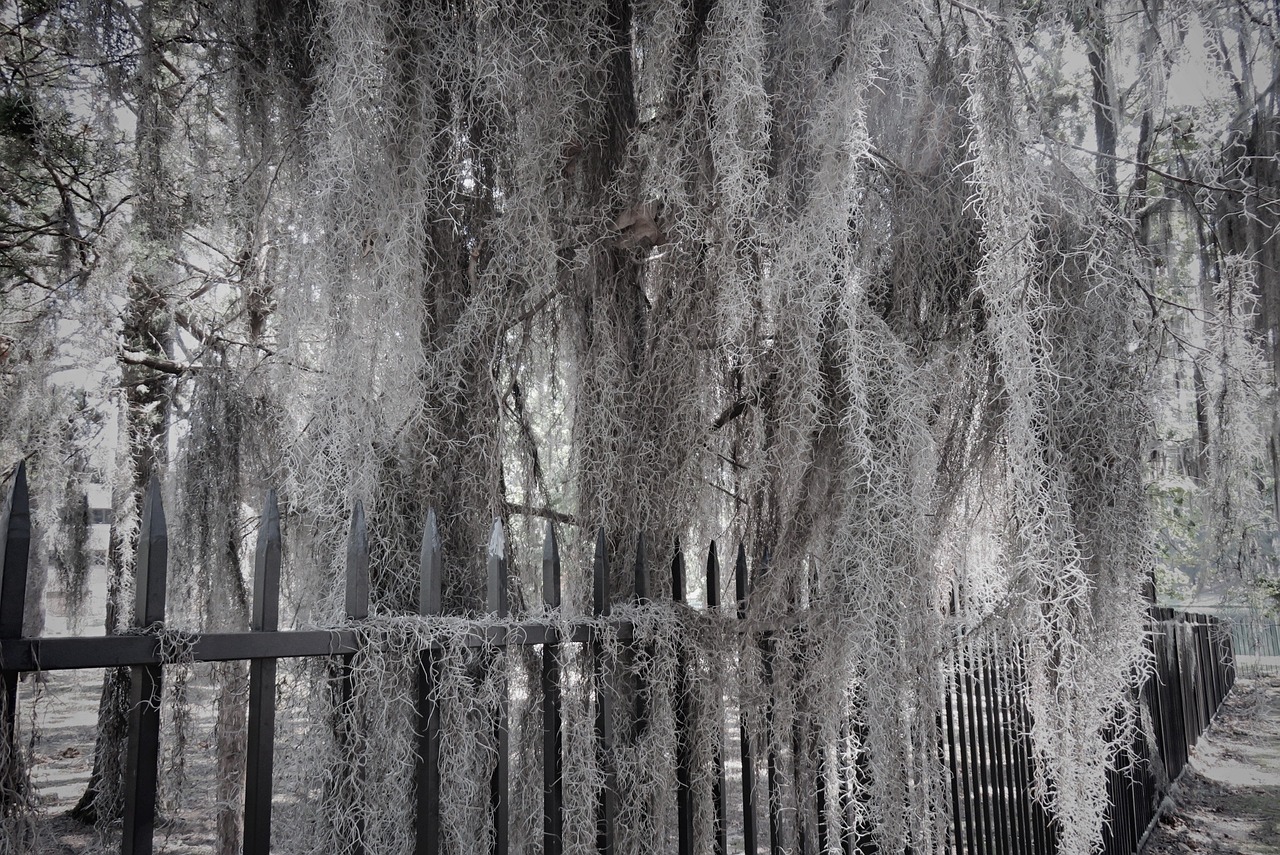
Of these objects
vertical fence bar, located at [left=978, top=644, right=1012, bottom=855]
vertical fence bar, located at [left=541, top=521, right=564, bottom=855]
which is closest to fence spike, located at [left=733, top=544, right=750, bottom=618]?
vertical fence bar, located at [left=541, top=521, right=564, bottom=855]

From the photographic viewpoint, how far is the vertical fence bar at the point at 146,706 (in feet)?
3.44

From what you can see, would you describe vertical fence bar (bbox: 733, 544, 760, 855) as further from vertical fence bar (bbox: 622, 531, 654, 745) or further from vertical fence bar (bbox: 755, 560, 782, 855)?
vertical fence bar (bbox: 622, 531, 654, 745)

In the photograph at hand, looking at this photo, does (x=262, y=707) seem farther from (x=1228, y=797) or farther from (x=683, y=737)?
(x=1228, y=797)

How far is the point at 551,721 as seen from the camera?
164cm

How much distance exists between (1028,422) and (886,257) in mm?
667

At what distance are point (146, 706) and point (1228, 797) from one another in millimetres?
6566

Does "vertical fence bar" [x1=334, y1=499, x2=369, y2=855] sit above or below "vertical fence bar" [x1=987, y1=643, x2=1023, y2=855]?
above

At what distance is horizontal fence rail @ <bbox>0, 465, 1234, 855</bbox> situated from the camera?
1.06 m

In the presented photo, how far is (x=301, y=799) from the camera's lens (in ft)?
5.38

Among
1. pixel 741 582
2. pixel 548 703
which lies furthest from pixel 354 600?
pixel 741 582

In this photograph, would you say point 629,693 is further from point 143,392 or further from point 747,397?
point 143,392

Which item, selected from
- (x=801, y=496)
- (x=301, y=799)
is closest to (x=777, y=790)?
(x=801, y=496)

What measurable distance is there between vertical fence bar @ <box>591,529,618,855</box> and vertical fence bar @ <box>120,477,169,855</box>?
860mm

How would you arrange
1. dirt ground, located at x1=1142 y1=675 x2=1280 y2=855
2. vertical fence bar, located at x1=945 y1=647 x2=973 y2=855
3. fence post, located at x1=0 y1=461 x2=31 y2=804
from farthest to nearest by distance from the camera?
dirt ground, located at x1=1142 y1=675 x2=1280 y2=855
vertical fence bar, located at x1=945 y1=647 x2=973 y2=855
fence post, located at x1=0 y1=461 x2=31 y2=804
